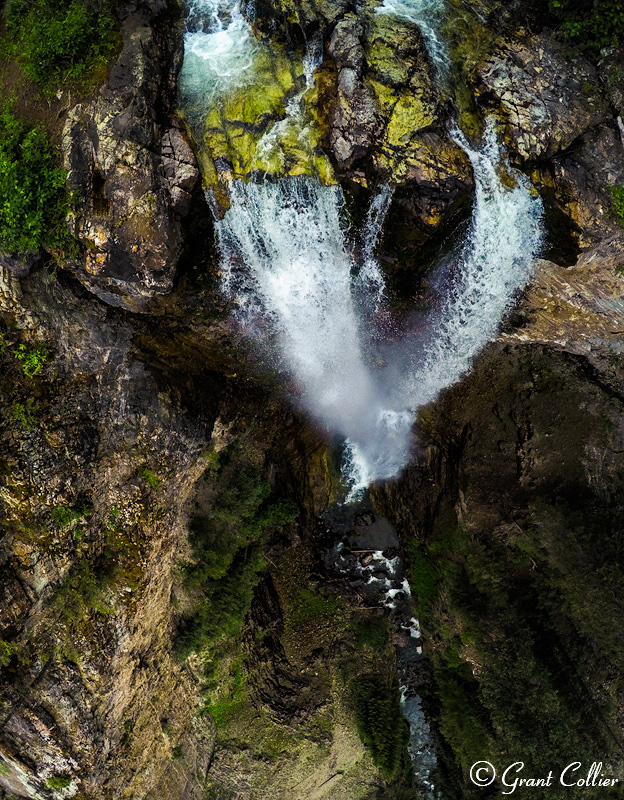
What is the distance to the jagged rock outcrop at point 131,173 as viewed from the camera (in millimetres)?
10453

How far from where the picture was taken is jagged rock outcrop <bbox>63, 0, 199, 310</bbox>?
10453 mm

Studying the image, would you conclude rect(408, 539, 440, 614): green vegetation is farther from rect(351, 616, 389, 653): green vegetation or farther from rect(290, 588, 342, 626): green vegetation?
rect(290, 588, 342, 626): green vegetation

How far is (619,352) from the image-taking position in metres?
12.4

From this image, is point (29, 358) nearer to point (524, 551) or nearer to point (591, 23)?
point (524, 551)

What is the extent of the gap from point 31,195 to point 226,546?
9.40m

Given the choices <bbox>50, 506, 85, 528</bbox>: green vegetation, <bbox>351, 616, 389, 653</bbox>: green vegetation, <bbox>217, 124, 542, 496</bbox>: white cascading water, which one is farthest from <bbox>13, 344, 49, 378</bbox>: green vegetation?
<bbox>351, 616, 389, 653</bbox>: green vegetation

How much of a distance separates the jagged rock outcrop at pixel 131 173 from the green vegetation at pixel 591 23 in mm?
8373

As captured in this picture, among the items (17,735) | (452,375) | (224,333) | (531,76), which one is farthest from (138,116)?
(17,735)

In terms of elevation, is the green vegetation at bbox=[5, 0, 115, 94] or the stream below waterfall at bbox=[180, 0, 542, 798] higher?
the green vegetation at bbox=[5, 0, 115, 94]

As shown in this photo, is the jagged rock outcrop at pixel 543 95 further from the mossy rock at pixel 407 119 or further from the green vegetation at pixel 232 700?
the green vegetation at pixel 232 700

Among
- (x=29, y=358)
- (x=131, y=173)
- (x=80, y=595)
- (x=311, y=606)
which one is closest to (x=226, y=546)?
(x=80, y=595)

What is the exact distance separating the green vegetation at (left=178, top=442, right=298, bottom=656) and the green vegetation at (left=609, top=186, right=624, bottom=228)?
10.2 meters

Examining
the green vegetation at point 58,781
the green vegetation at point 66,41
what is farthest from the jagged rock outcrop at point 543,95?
the green vegetation at point 58,781

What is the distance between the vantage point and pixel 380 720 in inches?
624
